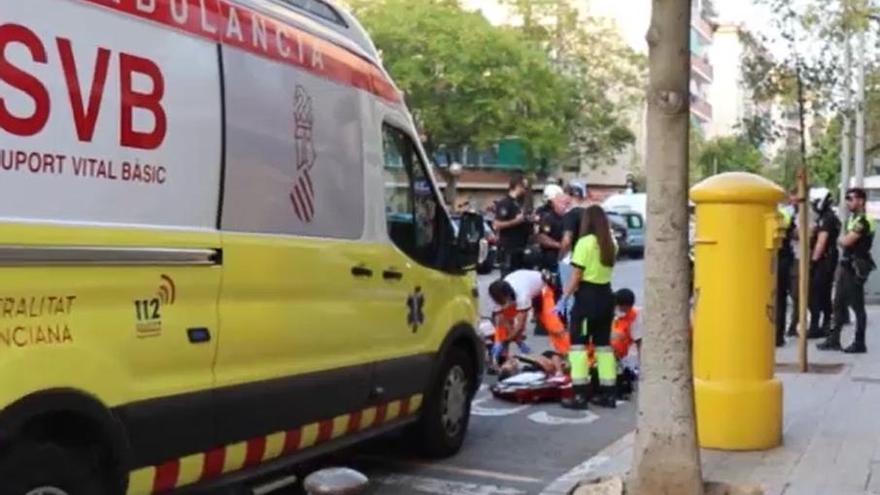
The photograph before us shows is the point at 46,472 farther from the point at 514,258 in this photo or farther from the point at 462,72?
the point at 462,72

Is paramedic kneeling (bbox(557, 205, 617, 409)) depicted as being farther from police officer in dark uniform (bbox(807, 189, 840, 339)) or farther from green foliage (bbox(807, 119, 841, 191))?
green foliage (bbox(807, 119, 841, 191))

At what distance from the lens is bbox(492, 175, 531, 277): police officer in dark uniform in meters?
14.6

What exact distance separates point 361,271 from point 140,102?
2036 mm

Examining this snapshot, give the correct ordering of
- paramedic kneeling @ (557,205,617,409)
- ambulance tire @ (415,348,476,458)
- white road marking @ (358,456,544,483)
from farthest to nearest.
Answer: paramedic kneeling @ (557,205,617,409) < ambulance tire @ (415,348,476,458) < white road marking @ (358,456,544,483)

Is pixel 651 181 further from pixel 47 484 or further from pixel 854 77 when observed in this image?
pixel 854 77

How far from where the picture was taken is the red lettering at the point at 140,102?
477 centimetres

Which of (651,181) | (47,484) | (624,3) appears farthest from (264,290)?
(624,3)

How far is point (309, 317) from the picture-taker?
6062mm

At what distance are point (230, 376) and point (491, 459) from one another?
2.93 meters

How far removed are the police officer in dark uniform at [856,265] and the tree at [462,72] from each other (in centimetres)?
3234

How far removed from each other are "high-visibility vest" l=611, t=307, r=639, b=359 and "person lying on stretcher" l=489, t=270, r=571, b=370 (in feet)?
1.86

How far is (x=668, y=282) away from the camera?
6.39m

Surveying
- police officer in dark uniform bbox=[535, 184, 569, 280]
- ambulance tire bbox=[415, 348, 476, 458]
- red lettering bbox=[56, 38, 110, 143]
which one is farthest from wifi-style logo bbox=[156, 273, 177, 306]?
police officer in dark uniform bbox=[535, 184, 569, 280]

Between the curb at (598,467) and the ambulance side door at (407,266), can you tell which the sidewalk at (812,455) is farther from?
the ambulance side door at (407,266)
